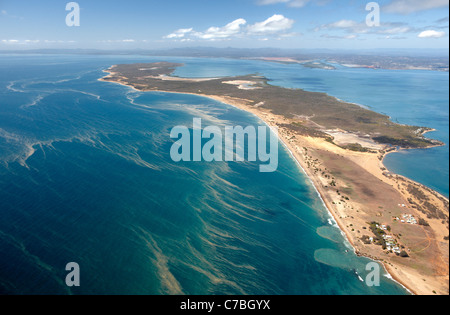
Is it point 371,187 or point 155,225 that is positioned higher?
point 371,187

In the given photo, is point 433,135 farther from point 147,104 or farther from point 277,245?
point 147,104

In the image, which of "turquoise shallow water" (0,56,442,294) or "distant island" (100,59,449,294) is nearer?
"turquoise shallow water" (0,56,442,294)

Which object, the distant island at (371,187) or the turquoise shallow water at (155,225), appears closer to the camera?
the turquoise shallow water at (155,225)

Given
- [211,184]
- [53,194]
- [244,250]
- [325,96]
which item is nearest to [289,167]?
[211,184]
